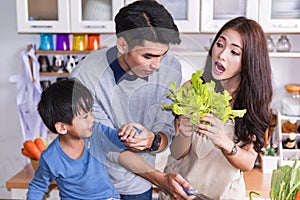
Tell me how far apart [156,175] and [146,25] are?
1.09 ft

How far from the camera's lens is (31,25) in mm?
1948

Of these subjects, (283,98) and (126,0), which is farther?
(283,98)

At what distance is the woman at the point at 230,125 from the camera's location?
3.55ft

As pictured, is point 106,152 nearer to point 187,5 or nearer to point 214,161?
point 214,161

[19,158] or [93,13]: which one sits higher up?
[93,13]

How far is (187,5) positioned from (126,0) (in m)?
0.24

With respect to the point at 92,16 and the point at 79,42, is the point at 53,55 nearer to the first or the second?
the point at 79,42

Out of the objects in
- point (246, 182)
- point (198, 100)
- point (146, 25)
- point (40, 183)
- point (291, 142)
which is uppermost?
point (146, 25)

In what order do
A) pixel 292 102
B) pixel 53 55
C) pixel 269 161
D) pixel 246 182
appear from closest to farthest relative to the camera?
pixel 246 182, pixel 269 161, pixel 292 102, pixel 53 55

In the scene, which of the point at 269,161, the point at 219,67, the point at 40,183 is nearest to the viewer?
the point at 219,67

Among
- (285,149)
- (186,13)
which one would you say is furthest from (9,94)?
(285,149)

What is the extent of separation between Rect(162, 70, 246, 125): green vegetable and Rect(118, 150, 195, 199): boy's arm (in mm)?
134

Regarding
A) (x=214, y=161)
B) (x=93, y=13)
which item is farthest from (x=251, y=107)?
(x=93, y=13)

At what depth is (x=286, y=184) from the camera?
0.98 meters
